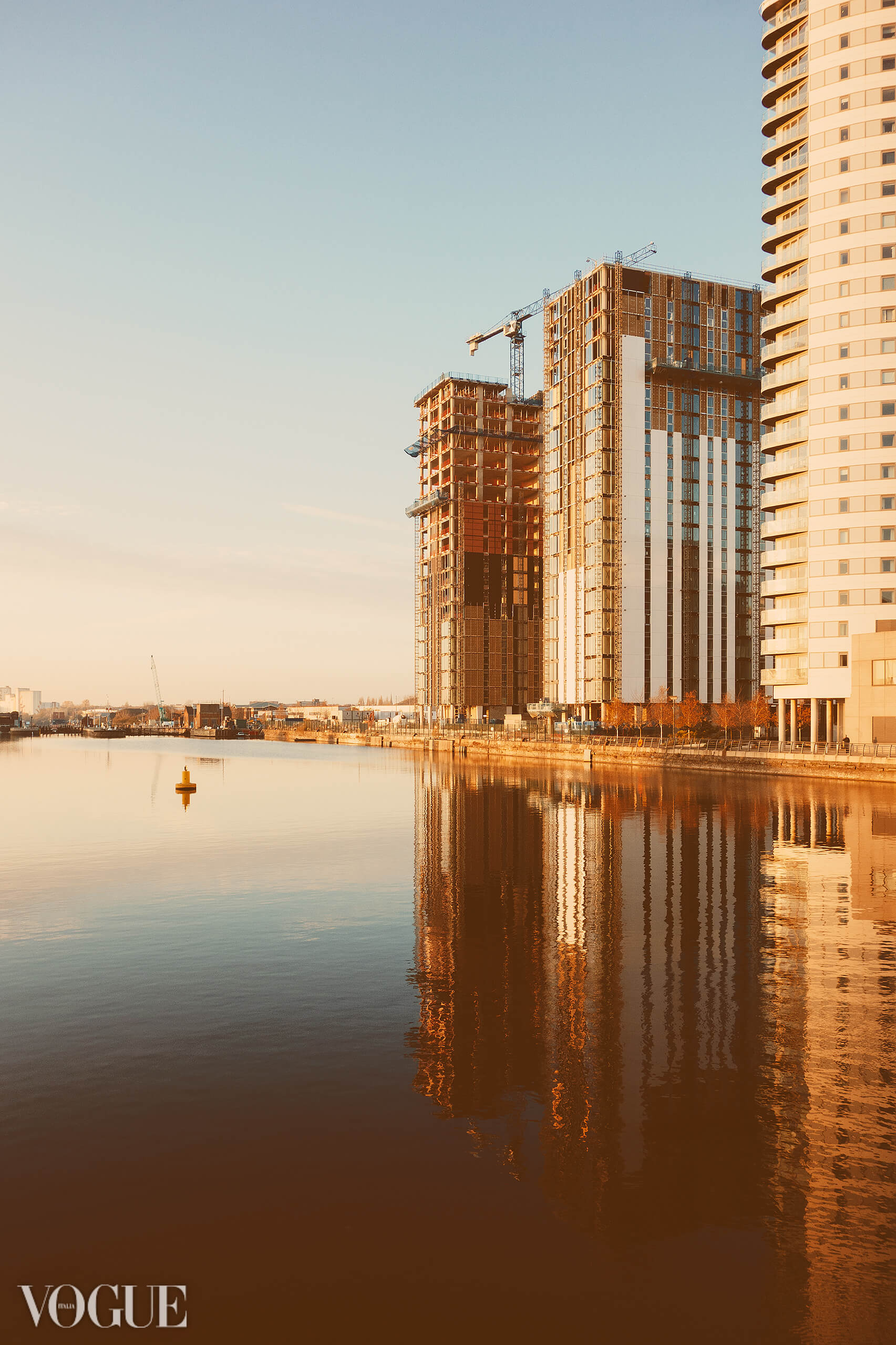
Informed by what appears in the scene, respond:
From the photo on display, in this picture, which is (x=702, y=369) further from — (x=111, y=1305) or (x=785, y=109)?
(x=111, y=1305)

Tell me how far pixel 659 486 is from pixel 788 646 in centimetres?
7269

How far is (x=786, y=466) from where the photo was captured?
11994 centimetres

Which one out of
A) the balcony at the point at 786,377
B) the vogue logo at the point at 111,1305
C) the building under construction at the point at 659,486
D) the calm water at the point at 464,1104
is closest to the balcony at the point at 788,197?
the balcony at the point at 786,377

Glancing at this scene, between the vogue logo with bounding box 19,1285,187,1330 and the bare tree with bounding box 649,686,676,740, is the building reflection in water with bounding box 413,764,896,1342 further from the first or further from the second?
the bare tree with bounding box 649,686,676,740

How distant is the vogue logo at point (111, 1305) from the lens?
12.0 metres

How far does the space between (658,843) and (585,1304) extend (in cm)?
4069

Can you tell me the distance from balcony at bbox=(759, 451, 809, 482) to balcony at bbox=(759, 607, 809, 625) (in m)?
16.7

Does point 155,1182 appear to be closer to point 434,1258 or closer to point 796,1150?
point 434,1258

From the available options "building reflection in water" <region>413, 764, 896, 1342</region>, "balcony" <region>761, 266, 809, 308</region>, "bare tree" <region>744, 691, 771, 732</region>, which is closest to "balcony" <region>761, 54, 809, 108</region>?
"balcony" <region>761, 266, 809, 308</region>

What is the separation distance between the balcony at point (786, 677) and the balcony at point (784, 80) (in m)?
74.7

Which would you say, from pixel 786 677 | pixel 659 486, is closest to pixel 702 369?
pixel 659 486

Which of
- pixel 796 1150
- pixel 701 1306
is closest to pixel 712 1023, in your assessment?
pixel 796 1150

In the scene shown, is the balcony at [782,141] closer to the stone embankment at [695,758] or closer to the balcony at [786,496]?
the balcony at [786,496]

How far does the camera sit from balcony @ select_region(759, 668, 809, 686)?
11575 centimetres
